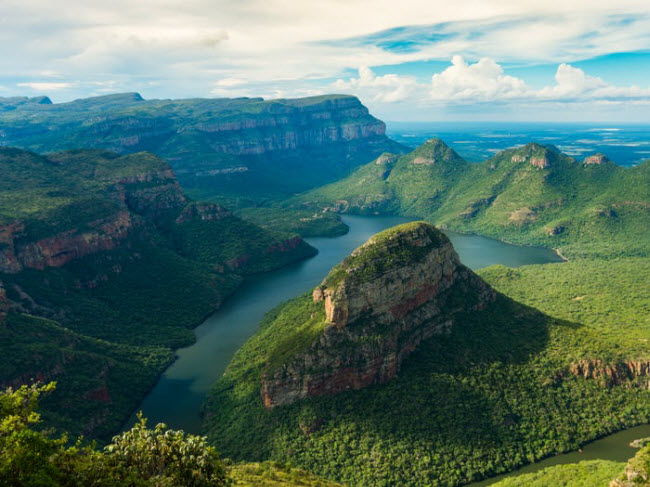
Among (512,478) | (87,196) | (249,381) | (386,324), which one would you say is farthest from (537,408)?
(87,196)

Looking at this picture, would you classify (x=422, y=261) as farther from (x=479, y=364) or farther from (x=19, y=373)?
(x=19, y=373)

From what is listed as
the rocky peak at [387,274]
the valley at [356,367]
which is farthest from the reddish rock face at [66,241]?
the rocky peak at [387,274]

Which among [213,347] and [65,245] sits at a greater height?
[65,245]

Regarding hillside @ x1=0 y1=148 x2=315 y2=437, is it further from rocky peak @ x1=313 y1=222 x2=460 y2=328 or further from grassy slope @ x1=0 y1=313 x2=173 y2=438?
rocky peak @ x1=313 y1=222 x2=460 y2=328

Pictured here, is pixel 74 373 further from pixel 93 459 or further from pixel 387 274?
pixel 387 274

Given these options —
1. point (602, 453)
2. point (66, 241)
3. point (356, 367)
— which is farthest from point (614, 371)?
point (66, 241)

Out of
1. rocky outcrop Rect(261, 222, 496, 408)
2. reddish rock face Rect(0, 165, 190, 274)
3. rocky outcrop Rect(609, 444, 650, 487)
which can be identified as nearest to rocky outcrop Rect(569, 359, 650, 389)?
rocky outcrop Rect(261, 222, 496, 408)

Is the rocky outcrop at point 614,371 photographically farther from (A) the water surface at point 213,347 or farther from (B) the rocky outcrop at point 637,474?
(A) the water surface at point 213,347
